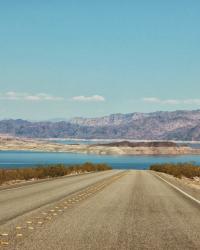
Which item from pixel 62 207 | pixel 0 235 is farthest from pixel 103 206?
pixel 0 235

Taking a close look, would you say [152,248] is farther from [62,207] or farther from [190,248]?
[62,207]

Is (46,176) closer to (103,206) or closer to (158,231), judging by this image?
(103,206)

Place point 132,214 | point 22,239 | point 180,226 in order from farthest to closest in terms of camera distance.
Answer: point 132,214, point 180,226, point 22,239

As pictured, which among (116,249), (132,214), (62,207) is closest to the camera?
(116,249)

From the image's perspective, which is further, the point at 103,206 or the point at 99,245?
the point at 103,206

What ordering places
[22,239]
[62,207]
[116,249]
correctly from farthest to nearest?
[62,207], [22,239], [116,249]

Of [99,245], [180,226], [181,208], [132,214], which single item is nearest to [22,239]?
[99,245]

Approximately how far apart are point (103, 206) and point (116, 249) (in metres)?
7.99

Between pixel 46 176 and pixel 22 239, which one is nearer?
pixel 22 239

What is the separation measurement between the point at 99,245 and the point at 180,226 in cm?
341

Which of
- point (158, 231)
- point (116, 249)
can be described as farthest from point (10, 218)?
point (116, 249)

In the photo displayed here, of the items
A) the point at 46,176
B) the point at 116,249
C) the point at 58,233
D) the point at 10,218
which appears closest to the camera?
the point at 116,249

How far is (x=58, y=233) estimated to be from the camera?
35.7 feet

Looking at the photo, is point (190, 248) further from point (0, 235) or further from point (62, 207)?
point (62, 207)
